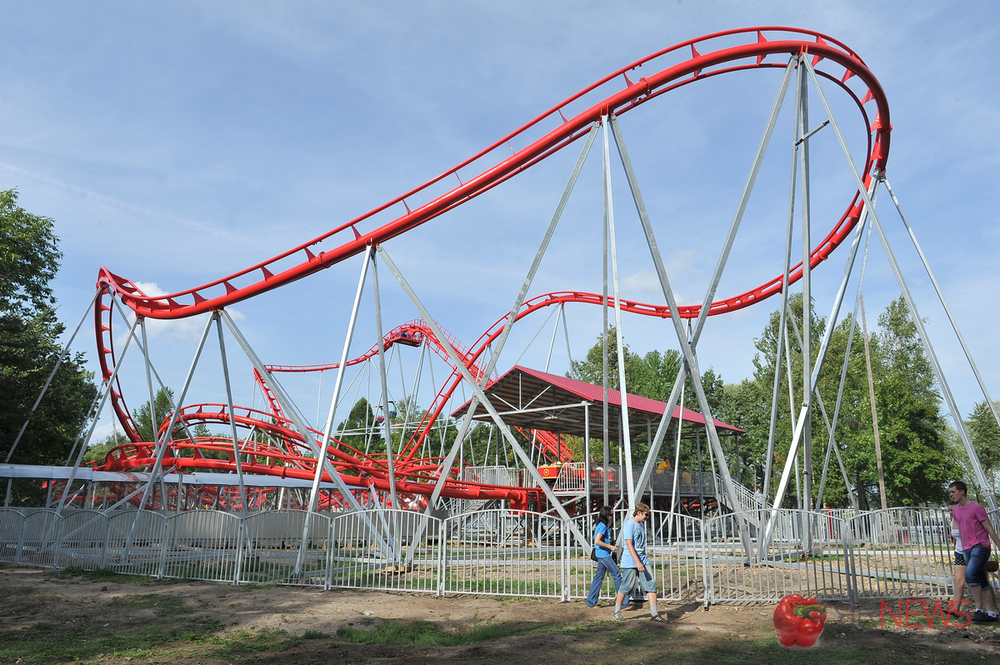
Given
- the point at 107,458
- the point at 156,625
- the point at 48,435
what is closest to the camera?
the point at 156,625

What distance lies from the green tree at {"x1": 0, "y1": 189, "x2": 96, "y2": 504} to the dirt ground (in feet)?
56.2

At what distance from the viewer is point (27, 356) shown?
26562 millimetres

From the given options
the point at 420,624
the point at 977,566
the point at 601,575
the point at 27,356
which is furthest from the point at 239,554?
the point at 27,356

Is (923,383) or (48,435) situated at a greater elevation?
(923,383)

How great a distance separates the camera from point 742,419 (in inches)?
2190

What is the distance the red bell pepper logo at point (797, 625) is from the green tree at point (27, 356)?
26.1m

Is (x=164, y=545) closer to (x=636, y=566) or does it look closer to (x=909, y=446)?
(x=636, y=566)

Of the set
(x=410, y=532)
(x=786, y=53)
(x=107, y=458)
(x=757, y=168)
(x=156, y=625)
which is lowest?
(x=156, y=625)

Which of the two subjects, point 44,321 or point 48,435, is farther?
point 44,321

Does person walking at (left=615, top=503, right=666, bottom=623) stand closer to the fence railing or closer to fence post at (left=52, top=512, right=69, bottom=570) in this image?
the fence railing

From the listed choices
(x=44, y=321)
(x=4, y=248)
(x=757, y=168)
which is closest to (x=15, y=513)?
(x=4, y=248)

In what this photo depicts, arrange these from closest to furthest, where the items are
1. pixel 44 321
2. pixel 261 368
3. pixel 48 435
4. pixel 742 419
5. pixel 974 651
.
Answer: pixel 974 651 → pixel 261 368 → pixel 48 435 → pixel 44 321 → pixel 742 419

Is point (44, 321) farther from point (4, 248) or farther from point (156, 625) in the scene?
point (156, 625)

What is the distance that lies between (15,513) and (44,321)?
24749 millimetres
